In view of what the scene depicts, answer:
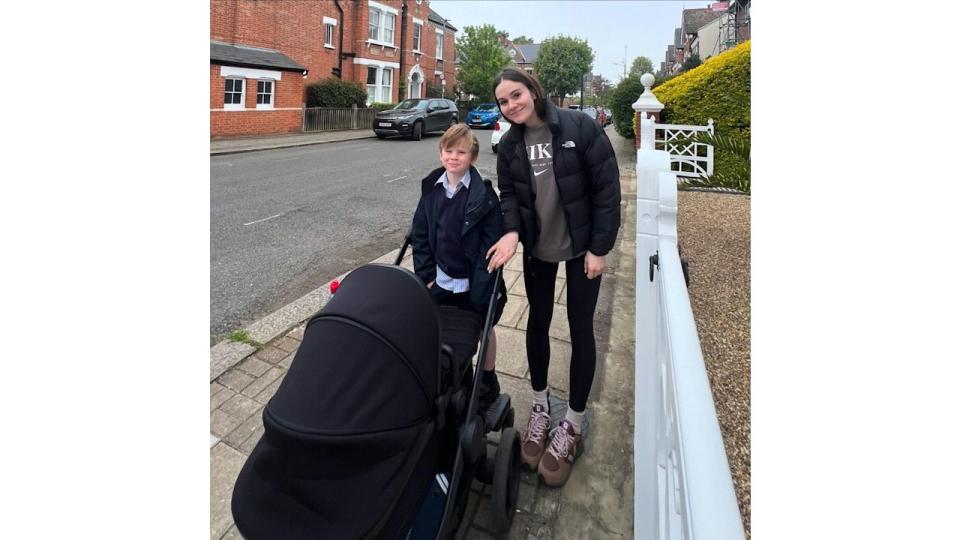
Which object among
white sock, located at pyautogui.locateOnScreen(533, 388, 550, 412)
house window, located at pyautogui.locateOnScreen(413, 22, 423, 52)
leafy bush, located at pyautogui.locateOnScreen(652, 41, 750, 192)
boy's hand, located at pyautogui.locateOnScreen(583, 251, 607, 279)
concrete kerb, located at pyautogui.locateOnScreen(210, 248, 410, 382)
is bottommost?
white sock, located at pyautogui.locateOnScreen(533, 388, 550, 412)

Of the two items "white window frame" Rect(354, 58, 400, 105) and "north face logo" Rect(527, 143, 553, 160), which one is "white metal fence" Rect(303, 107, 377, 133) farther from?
"north face logo" Rect(527, 143, 553, 160)

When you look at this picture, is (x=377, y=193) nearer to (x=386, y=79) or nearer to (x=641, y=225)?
(x=641, y=225)

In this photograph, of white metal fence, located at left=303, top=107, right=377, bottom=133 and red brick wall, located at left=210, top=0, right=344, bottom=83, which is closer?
red brick wall, located at left=210, top=0, right=344, bottom=83

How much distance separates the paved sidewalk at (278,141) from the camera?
14.6 meters

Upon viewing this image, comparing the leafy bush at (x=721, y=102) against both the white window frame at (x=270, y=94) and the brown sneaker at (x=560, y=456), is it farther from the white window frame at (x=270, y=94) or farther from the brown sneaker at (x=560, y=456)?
the white window frame at (x=270, y=94)

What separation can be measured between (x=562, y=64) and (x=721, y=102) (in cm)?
5338

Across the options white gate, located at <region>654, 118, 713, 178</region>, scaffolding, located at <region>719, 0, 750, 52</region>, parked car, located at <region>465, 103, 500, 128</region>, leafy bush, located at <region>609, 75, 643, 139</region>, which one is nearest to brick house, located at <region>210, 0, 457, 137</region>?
parked car, located at <region>465, 103, 500, 128</region>

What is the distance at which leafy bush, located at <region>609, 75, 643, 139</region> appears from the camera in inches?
659

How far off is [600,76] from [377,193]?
9060 cm

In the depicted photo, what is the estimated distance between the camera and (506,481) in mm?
1858

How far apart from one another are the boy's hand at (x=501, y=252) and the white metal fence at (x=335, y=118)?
2123 centimetres

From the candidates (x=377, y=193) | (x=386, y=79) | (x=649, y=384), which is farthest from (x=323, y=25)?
(x=649, y=384)

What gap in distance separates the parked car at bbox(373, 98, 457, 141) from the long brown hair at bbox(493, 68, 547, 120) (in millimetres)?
18770

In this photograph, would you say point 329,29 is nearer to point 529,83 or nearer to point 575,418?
point 529,83
